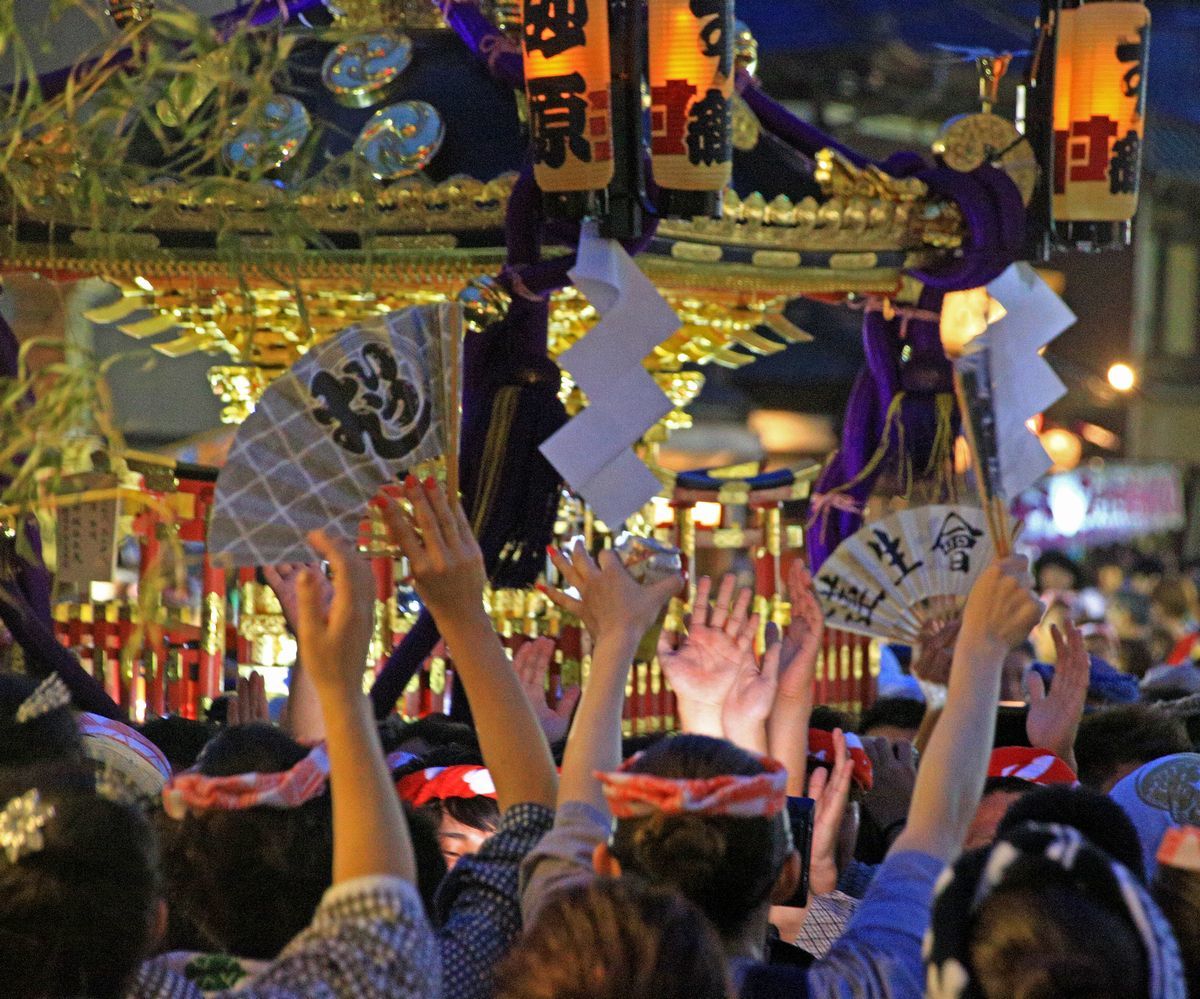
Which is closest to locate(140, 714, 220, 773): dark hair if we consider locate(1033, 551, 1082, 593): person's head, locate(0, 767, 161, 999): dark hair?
locate(0, 767, 161, 999): dark hair

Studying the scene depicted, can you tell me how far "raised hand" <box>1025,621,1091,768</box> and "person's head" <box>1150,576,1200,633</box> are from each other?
6457 mm

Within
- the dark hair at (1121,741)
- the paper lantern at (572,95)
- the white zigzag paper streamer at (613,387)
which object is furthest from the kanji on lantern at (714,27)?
the dark hair at (1121,741)

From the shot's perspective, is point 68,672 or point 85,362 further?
point 68,672

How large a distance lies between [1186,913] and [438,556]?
96 centimetres

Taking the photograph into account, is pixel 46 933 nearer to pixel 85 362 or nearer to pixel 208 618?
pixel 85 362

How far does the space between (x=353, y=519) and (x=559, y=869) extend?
1406mm

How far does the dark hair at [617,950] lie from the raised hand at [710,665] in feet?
3.65

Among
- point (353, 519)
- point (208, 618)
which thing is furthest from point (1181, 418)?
point (353, 519)

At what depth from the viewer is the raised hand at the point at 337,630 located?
1730 millimetres

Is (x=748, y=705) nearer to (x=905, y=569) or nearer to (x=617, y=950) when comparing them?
(x=617, y=950)

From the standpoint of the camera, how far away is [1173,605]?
9.97 metres

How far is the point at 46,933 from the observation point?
154 cm

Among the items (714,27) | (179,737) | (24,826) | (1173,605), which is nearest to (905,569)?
(714,27)

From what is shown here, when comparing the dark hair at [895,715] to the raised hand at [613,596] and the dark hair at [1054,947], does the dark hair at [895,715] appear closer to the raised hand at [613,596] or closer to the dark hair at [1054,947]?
the raised hand at [613,596]
